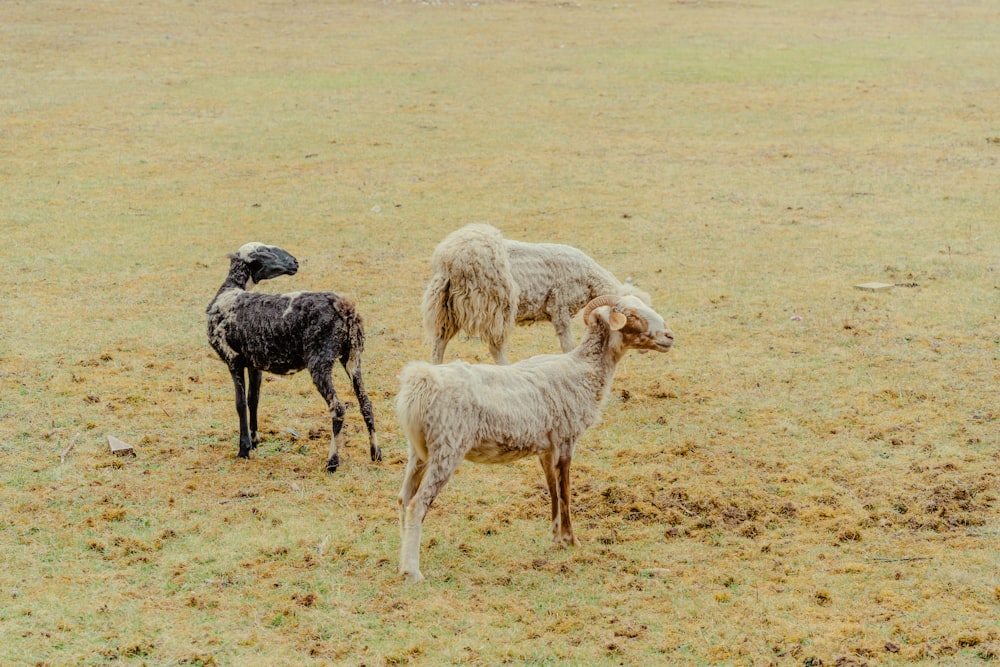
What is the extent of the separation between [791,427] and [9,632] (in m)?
6.84

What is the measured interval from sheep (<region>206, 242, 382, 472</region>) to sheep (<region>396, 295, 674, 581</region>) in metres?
1.89

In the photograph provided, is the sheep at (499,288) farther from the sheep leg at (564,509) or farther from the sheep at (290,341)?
the sheep leg at (564,509)

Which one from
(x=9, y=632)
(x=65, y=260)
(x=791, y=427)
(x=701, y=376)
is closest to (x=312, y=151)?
(x=65, y=260)

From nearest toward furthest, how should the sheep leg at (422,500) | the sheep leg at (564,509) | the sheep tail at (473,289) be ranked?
the sheep leg at (422,500) → the sheep leg at (564,509) → the sheep tail at (473,289)

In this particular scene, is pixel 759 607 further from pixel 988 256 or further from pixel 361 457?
pixel 988 256

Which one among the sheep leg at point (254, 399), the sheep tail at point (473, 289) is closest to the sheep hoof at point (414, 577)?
the sheep leg at point (254, 399)

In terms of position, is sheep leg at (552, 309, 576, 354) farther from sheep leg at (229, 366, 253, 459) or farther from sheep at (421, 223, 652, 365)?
sheep leg at (229, 366, 253, 459)

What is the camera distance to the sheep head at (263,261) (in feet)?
34.3

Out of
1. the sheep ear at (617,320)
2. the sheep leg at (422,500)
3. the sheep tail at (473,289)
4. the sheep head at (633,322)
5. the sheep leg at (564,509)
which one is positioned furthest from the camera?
the sheep tail at (473,289)

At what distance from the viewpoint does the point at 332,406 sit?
30.4 ft

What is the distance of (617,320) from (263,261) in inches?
156

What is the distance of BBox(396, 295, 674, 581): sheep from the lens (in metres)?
7.44

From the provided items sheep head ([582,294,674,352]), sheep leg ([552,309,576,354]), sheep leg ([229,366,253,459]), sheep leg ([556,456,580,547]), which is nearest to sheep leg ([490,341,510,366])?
sheep leg ([552,309,576,354])

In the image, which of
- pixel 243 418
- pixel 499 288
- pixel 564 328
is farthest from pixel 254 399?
pixel 564 328
